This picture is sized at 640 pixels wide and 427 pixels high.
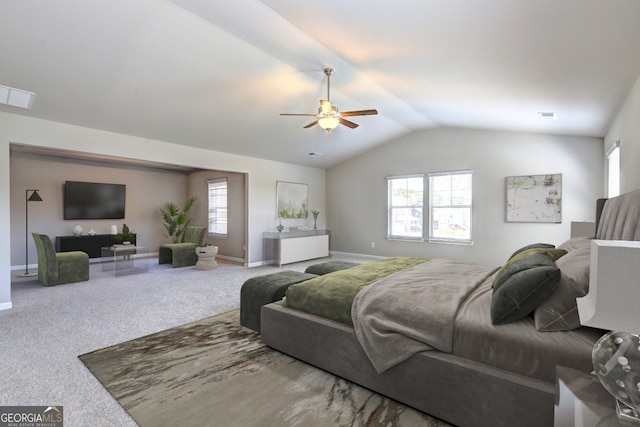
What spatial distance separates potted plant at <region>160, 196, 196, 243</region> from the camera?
8.14 m

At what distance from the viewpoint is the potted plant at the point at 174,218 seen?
814cm

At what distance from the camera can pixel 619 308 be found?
0.81 m

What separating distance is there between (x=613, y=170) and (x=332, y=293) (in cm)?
447

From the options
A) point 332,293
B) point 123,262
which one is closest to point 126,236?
point 123,262

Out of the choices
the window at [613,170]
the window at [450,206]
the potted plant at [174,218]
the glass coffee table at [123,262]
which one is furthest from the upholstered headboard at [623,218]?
the potted plant at [174,218]

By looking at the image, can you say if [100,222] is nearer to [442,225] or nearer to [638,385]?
[442,225]

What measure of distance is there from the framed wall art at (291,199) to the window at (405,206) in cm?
220

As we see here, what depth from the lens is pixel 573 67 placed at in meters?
2.70

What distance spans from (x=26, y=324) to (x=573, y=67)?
595 cm

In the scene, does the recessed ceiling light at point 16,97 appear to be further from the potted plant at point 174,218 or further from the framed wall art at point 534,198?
the framed wall art at point 534,198

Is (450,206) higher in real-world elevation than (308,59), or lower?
lower

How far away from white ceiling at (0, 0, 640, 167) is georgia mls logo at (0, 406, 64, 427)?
3028mm

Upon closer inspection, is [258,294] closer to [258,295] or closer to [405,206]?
[258,295]

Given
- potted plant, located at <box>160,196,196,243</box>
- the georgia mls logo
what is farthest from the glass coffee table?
the georgia mls logo
